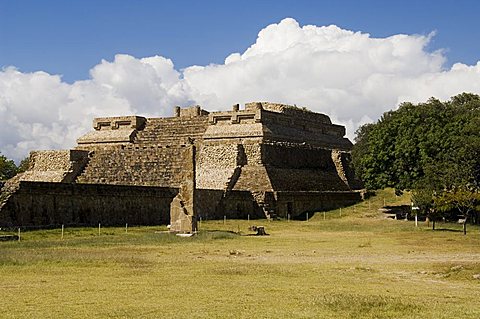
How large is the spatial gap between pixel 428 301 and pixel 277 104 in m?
45.0

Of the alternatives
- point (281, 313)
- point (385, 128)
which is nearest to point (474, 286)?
point (281, 313)

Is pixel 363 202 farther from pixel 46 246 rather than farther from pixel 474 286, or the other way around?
pixel 474 286

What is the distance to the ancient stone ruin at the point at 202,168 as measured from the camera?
3519 centimetres

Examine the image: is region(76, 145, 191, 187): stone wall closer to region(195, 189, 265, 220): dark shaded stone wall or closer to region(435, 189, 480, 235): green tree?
region(195, 189, 265, 220): dark shaded stone wall

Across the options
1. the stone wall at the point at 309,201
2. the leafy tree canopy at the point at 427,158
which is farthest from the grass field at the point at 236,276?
Result: the stone wall at the point at 309,201

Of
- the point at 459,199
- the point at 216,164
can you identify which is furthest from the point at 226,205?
the point at 459,199

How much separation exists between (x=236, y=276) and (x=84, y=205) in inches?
741

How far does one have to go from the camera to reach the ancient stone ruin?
1385 inches

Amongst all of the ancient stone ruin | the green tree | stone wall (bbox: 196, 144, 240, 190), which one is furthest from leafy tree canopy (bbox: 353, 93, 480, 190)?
stone wall (bbox: 196, 144, 240, 190)

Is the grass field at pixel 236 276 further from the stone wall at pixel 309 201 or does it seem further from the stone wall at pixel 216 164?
the stone wall at pixel 216 164

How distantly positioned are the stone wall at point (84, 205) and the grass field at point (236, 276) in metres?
2.32

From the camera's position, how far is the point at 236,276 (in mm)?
16406

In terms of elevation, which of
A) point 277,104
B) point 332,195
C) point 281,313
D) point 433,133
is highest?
point 277,104

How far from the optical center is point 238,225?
37.3 m
